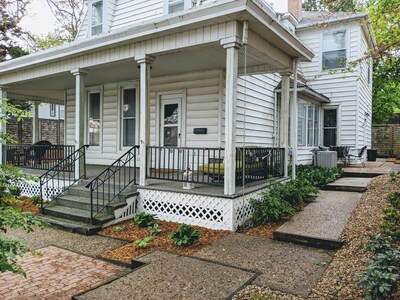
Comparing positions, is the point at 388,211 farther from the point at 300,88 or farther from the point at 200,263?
the point at 300,88

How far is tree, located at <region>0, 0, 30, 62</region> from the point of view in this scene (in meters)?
14.4

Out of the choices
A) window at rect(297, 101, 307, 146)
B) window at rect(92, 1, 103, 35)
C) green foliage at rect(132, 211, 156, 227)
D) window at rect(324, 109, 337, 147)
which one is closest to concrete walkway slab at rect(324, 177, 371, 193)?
window at rect(297, 101, 307, 146)

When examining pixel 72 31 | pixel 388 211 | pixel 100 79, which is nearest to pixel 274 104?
pixel 100 79

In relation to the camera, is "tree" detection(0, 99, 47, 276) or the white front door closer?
"tree" detection(0, 99, 47, 276)

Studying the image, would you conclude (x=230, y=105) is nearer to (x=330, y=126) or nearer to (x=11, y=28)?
(x=330, y=126)

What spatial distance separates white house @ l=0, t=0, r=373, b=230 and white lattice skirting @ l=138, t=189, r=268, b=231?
19 mm

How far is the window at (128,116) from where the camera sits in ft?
32.2

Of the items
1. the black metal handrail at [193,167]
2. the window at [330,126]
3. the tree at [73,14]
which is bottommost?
the black metal handrail at [193,167]

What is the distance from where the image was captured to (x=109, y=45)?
6.56m

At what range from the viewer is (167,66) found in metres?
7.88

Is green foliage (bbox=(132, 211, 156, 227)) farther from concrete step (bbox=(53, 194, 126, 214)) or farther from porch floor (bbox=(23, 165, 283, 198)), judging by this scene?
porch floor (bbox=(23, 165, 283, 198))

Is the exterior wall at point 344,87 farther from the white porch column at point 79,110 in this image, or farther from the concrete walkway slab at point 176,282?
the concrete walkway slab at point 176,282

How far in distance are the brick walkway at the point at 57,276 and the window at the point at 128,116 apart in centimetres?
559

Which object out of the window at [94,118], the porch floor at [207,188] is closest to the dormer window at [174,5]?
the window at [94,118]
